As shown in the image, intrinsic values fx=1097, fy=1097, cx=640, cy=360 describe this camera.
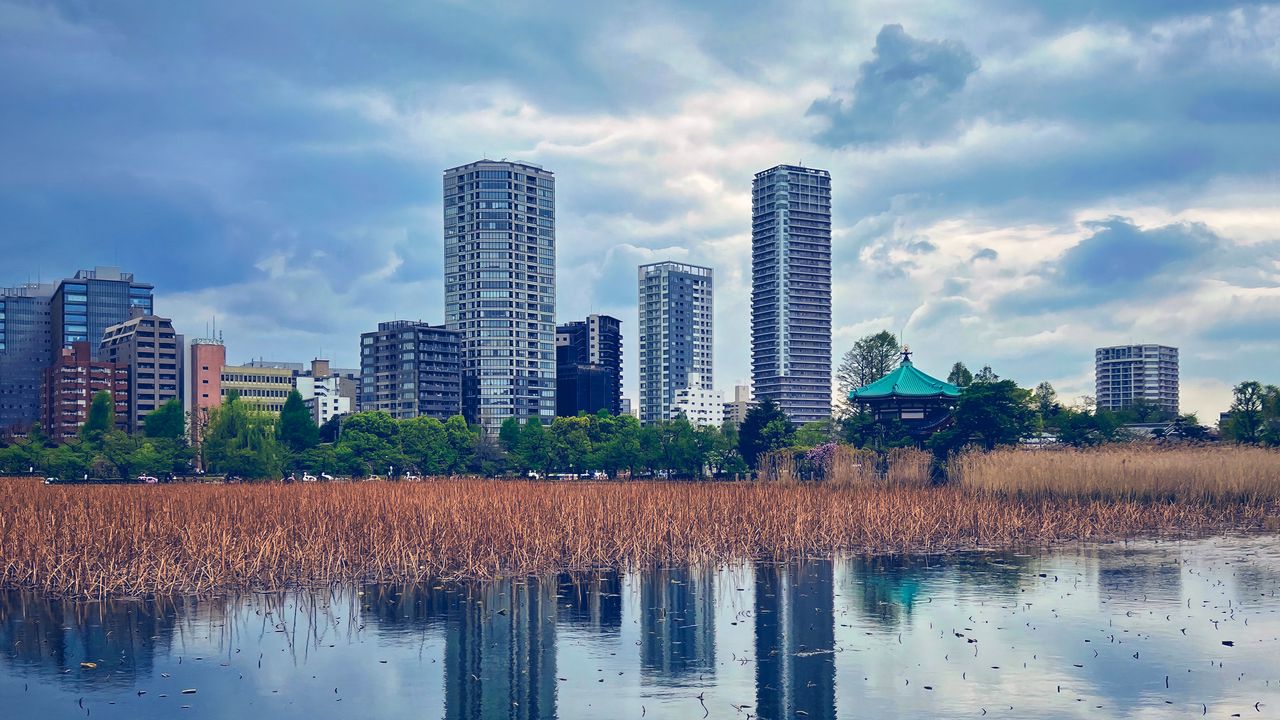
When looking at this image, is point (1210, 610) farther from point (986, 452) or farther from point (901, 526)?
point (986, 452)

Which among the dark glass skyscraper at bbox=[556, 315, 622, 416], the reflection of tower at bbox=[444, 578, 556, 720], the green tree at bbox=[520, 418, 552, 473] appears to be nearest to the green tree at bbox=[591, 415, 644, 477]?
the green tree at bbox=[520, 418, 552, 473]

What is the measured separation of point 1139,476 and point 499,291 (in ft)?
378

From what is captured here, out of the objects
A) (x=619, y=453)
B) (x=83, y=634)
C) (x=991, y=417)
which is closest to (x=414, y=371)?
(x=619, y=453)

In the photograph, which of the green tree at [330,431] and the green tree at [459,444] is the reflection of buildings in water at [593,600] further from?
the green tree at [330,431]

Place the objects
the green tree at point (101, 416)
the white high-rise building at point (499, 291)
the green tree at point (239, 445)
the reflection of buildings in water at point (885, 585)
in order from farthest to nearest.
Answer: the white high-rise building at point (499, 291), the green tree at point (101, 416), the green tree at point (239, 445), the reflection of buildings in water at point (885, 585)

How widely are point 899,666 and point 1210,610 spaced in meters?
7.62

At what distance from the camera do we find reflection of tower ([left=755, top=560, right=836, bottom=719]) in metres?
13.9

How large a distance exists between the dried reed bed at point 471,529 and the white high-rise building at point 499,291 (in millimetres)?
107755

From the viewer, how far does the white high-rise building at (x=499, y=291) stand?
145125mm

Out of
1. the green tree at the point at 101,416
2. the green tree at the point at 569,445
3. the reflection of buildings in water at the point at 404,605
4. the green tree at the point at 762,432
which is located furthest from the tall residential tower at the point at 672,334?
the reflection of buildings in water at the point at 404,605

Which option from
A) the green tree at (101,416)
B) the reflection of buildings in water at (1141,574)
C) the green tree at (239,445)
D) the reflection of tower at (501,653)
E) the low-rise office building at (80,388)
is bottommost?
the reflection of tower at (501,653)

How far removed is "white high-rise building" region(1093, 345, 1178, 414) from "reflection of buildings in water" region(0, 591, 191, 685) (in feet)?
598

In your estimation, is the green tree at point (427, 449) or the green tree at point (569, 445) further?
the green tree at point (569, 445)

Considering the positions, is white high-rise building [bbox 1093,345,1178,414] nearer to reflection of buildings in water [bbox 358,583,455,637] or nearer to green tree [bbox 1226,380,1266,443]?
green tree [bbox 1226,380,1266,443]
